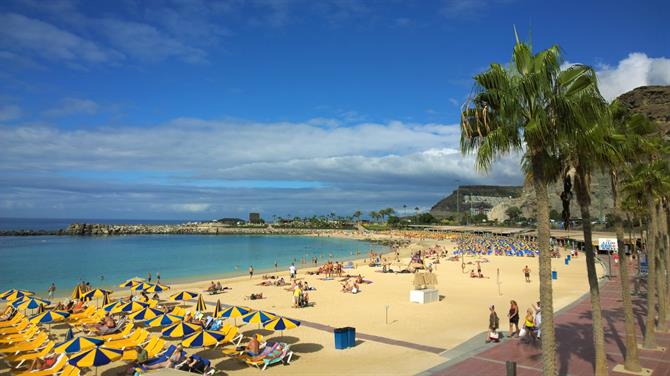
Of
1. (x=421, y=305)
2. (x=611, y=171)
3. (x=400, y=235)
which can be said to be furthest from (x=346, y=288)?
(x=400, y=235)

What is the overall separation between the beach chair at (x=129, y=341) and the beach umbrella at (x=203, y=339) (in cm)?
172

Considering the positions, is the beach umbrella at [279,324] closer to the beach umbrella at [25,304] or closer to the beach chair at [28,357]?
the beach chair at [28,357]

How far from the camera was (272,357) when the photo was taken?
12.2m

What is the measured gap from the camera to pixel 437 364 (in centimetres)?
1152

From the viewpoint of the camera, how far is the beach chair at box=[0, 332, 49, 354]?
1320 centimetres

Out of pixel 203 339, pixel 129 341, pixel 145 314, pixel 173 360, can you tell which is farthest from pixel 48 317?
pixel 173 360

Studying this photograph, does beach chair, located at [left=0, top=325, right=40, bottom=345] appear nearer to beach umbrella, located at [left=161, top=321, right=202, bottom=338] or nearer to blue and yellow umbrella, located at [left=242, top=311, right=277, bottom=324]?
beach umbrella, located at [left=161, top=321, right=202, bottom=338]

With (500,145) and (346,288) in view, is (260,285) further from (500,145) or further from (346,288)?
(500,145)

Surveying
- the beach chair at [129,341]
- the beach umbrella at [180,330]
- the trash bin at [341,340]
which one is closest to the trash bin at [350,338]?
the trash bin at [341,340]

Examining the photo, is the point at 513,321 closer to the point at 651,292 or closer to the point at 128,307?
the point at 651,292

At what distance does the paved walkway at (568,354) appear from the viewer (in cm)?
1062

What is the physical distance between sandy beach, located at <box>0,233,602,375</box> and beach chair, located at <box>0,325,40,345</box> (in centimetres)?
404

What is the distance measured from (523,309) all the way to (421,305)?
180 inches

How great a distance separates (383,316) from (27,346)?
12.7m
